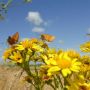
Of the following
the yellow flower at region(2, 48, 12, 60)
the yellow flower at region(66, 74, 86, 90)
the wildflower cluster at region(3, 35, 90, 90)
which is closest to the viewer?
the yellow flower at region(66, 74, 86, 90)

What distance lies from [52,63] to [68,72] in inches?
3.5

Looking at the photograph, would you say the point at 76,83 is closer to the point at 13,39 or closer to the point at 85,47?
the point at 85,47

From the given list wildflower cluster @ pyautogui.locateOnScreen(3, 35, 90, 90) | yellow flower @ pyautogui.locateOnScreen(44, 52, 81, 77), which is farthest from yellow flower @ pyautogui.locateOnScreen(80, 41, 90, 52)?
yellow flower @ pyautogui.locateOnScreen(44, 52, 81, 77)

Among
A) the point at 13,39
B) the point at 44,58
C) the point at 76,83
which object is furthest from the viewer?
the point at 13,39

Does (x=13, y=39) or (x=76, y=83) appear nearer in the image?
(x=76, y=83)

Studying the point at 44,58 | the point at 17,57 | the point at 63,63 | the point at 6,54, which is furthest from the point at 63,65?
the point at 6,54

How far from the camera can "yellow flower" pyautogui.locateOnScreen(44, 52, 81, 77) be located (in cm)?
163

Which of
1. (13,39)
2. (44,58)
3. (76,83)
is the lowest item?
(76,83)

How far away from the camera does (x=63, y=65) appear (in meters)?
1.69

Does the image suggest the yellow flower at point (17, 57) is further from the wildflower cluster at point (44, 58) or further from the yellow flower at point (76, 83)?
the yellow flower at point (76, 83)

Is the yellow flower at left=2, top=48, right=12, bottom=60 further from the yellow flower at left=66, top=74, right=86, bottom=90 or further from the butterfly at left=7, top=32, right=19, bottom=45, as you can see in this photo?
the yellow flower at left=66, top=74, right=86, bottom=90

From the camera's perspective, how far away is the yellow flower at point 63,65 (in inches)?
64.3

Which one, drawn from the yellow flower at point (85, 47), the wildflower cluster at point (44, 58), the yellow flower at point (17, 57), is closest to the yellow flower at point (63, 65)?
the wildflower cluster at point (44, 58)

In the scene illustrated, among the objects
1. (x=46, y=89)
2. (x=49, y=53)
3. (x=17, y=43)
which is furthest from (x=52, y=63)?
(x=46, y=89)
